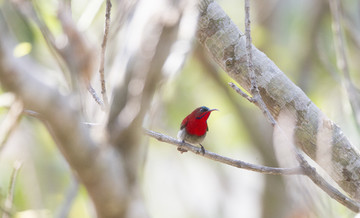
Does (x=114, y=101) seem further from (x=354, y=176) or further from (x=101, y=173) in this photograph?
(x=354, y=176)

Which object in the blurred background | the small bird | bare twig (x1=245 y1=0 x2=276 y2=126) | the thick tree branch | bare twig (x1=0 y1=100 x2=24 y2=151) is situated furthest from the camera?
the blurred background

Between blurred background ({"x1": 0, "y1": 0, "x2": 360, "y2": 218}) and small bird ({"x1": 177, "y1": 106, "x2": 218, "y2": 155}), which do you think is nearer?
small bird ({"x1": 177, "y1": 106, "x2": 218, "y2": 155})

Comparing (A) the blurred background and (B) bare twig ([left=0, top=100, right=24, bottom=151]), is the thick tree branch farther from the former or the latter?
(A) the blurred background

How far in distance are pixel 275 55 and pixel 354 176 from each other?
498 centimetres

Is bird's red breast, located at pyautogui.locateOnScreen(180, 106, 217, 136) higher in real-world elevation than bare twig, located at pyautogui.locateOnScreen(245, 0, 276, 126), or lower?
lower

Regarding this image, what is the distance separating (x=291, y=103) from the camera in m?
2.76

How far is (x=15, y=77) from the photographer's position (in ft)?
4.21

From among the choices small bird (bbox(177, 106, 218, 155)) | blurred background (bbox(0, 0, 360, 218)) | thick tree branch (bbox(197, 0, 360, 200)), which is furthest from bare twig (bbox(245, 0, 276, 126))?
blurred background (bbox(0, 0, 360, 218))

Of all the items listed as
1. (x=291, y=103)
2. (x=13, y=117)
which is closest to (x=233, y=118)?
(x=291, y=103)

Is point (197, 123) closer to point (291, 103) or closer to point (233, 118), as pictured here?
point (291, 103)

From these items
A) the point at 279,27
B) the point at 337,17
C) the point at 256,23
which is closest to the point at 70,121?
the point at 337,17

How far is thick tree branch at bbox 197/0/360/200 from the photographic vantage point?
2740 mm

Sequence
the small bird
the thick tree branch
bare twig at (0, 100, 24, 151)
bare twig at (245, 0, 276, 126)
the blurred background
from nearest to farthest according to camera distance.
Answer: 1. bare twig at (0, 100, 24, 151)
2. bare twig at (245, 0, 276, 126)
3. the thick tree branch
4. the small bird
5. the blurred background

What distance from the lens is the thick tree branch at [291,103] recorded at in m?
2.74
